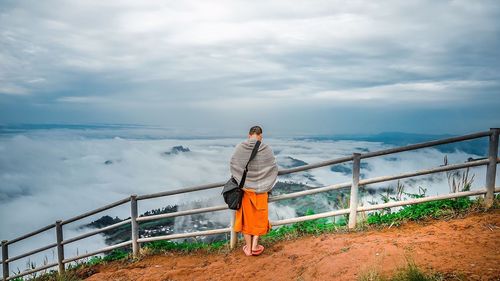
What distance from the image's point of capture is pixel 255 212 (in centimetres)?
596

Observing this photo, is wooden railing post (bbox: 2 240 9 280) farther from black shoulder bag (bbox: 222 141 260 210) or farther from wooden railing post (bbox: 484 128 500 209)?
wooden railing post (bbox: 484 128 500 209)

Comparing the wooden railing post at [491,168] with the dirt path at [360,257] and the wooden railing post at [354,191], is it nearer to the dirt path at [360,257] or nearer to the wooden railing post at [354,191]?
the dirt path at [360,257]

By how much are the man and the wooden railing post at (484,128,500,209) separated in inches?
126

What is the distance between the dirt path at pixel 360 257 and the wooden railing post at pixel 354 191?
32cm

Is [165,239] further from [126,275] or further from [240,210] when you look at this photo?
[240,210]

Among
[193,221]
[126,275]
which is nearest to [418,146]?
[126,275]

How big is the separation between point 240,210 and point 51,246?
221 inches

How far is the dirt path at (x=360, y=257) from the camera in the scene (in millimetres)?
4375

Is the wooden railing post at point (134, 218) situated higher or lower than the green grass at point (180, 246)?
higher

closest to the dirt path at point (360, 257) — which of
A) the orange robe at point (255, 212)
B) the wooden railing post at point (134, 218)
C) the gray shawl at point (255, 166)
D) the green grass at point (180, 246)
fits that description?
the green grass at point (180, 246)

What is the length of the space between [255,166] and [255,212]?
0.72 m

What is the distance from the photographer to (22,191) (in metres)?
157

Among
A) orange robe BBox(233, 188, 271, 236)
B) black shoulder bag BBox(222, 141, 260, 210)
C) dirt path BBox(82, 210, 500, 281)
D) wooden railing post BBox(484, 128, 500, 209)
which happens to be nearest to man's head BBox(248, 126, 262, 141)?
black shoulder bag BBox(222, 141, 260, 210)

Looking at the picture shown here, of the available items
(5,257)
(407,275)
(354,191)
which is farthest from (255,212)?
(5,257)
